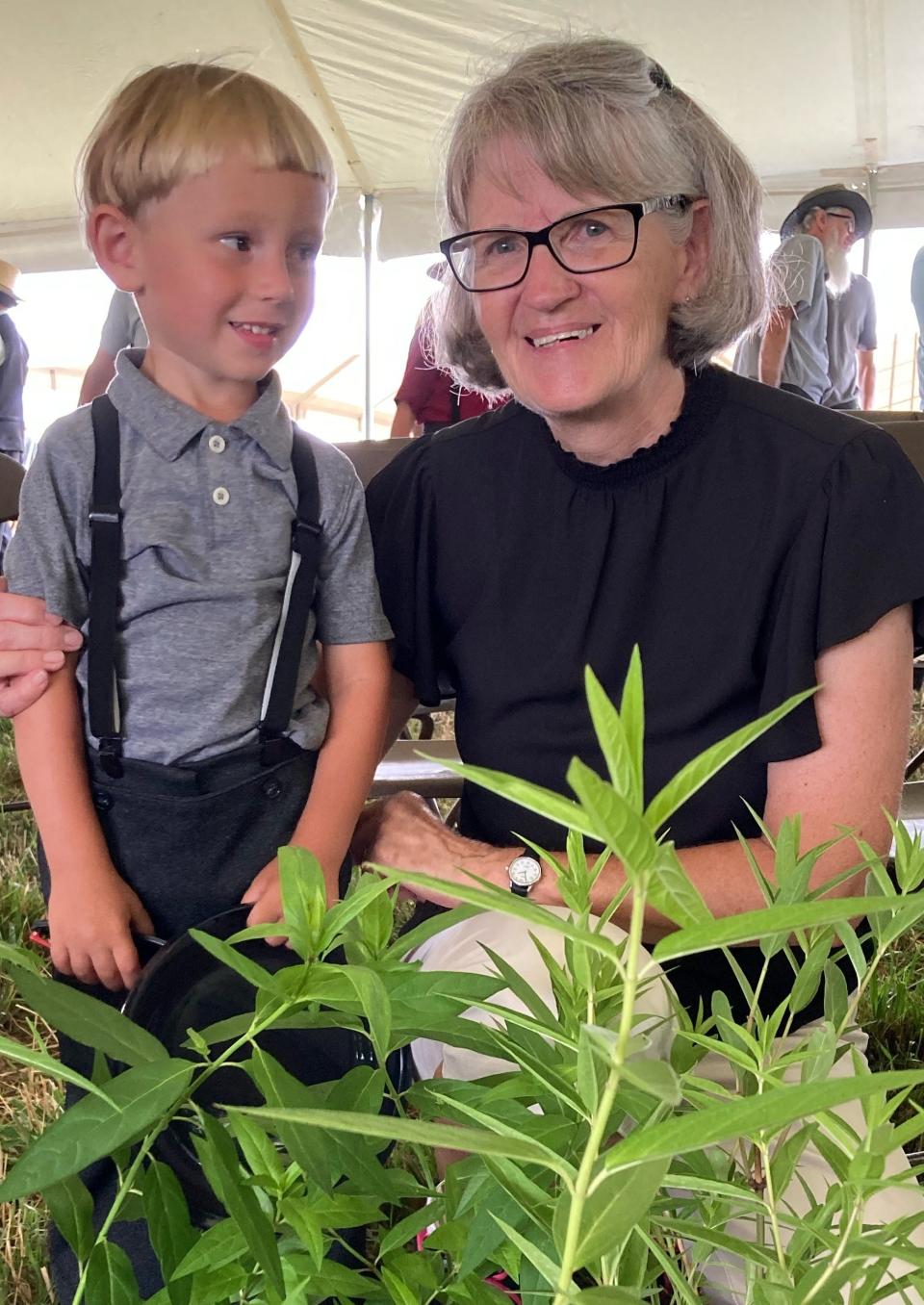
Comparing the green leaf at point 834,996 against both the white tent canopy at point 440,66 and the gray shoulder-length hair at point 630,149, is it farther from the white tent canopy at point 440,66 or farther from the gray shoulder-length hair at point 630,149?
the white tent canopy at point 440,66

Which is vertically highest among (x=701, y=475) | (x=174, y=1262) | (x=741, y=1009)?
(x=701, y=475)

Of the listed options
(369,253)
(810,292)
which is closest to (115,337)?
(810,292)

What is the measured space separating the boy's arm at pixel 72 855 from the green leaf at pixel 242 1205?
83cm

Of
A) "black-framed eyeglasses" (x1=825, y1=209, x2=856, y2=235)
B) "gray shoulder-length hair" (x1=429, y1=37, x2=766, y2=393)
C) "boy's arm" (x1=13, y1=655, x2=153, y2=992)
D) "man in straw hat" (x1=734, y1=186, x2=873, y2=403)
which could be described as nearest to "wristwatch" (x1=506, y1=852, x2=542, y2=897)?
"boy's arm" (x1=13, y1=655, x2=153, y2=992)

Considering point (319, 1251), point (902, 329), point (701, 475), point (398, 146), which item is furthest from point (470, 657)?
point (902, 329)

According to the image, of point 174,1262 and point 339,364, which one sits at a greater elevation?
point 339,364

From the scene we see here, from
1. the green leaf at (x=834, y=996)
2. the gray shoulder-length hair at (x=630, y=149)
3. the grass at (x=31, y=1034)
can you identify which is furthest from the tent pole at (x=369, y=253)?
the green leaf at (x=834, y=996)

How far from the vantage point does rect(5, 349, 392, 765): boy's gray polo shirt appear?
1087mm

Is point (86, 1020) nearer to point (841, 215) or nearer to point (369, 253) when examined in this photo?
point (841, 215)

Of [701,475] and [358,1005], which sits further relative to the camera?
[701,475]

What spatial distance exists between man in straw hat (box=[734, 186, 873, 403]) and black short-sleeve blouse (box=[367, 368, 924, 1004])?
2.38 meters

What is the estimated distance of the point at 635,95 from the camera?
3.82 feet

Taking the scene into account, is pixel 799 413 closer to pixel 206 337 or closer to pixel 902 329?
pixel 206 337

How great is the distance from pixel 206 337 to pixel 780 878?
906mm
